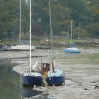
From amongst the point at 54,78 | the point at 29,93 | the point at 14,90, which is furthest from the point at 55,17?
the point at 29,93

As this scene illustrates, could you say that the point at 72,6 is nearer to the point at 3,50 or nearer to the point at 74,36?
the point at 74,36

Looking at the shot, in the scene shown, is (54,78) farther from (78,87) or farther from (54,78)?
(78,87)

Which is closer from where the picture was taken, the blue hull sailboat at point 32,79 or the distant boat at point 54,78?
the blue hull sailboat at point 32,79

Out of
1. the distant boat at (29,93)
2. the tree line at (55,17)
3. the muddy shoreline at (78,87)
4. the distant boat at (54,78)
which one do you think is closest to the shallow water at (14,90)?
the distant boat at (29,93)

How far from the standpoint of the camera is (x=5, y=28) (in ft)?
→ 407

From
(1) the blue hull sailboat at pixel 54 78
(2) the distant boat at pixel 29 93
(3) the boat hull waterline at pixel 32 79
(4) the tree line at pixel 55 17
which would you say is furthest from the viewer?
(4) the tree line at pixel 55 17

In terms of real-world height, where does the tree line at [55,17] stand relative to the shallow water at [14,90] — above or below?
above

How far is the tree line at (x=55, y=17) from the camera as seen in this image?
127 meters

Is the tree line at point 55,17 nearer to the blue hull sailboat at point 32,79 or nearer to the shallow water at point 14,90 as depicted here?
the shallow water at point 14,90

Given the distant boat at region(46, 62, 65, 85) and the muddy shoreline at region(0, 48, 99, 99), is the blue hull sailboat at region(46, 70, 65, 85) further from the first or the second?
the muddy shoreline at region(0, 48, 99, 99)

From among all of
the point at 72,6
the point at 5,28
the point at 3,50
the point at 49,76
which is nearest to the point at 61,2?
the point at 72,6

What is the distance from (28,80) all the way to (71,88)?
13.0 ft

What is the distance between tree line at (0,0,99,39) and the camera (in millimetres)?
126600

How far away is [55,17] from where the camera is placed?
143625 millimetres
